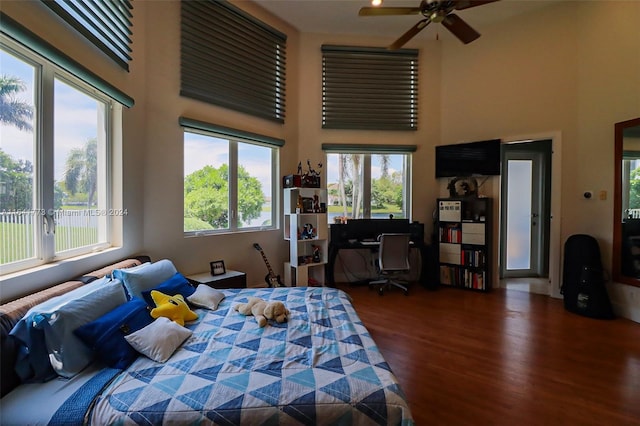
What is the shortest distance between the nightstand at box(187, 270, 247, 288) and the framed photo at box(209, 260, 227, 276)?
1.9 inches

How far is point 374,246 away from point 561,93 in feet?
10.3

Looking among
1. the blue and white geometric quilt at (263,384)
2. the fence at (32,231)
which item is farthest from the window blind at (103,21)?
the blue and white geometric quilt at (263,384)

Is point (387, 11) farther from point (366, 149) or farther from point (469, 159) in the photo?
point (469, 159)

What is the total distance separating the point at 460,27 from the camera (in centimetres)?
273

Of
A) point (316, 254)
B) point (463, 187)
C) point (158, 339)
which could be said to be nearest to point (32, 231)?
point (158, 339)

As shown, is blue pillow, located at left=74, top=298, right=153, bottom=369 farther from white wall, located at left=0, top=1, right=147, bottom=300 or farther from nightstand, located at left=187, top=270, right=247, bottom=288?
nightstand, located at left=187, top=270, right=247, bottom=288

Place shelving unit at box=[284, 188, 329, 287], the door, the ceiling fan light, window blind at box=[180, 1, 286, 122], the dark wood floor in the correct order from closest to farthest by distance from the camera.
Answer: the dark wood floor, the ceiling fan light, window blind at box=[180, 1, 286, 122], shelving unit at box=[284, 188, 329, 287], the door

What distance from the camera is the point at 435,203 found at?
4699mm

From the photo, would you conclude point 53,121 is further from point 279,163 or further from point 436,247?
point 436,247

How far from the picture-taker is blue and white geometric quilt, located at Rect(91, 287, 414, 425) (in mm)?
1165

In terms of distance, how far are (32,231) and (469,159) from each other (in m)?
4.78

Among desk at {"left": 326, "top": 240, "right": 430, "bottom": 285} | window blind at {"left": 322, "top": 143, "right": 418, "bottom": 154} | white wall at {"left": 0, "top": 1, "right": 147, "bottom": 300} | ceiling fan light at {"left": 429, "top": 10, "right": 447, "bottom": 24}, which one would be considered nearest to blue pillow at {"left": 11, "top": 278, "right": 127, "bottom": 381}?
white wall at {"left": 0, "top": 1, "right": 147, "bottom": 300}

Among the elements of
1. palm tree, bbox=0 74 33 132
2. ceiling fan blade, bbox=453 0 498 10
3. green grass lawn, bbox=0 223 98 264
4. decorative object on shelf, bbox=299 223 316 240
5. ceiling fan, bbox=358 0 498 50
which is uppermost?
ceiling fan, bbox=358 0 498 50

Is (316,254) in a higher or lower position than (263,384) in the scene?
higher
